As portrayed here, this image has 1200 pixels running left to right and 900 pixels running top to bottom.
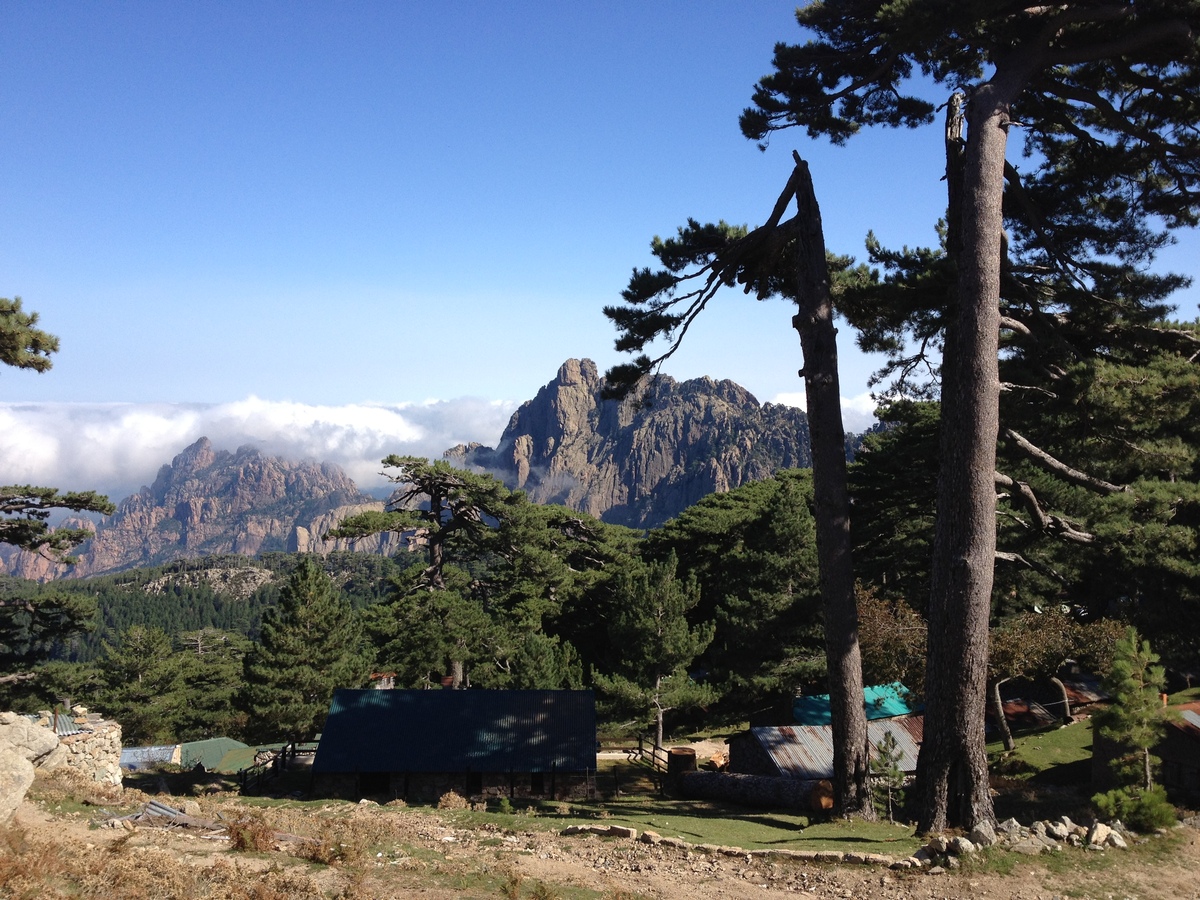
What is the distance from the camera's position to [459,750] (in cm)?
2169

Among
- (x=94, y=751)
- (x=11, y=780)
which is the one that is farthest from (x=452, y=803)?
(x=94, y=751)

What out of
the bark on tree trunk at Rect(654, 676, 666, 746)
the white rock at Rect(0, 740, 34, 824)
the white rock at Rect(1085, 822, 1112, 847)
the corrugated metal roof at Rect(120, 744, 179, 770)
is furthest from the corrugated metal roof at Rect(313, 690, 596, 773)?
the corrugated metal roof at Rect(120, 744, 179, 770)

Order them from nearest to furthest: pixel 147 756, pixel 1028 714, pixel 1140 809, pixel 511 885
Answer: pixel 511 885 → pixel 1140 809 → pixel 1028 714 → pixel 147 756

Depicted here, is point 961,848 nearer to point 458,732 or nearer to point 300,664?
point 458,732

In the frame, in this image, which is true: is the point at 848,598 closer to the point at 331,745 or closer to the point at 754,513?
the point at 331,745

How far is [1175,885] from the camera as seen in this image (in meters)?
8.55

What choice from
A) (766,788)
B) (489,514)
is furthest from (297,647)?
(766,788)

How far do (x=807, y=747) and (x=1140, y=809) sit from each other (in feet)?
34.3

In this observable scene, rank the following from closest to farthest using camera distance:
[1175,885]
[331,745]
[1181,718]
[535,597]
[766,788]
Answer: [1175,885]
[1181,718]
[766,788]
[331,745]
[535,597]

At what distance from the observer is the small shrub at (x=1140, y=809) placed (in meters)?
9.98

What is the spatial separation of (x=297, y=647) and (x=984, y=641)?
3021 cm

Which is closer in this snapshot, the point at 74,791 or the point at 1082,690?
the point at 74,791

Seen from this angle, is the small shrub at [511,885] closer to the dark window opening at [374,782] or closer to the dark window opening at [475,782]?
the dark window opening at [475,782]

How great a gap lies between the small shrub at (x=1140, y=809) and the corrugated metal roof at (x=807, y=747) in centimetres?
782
